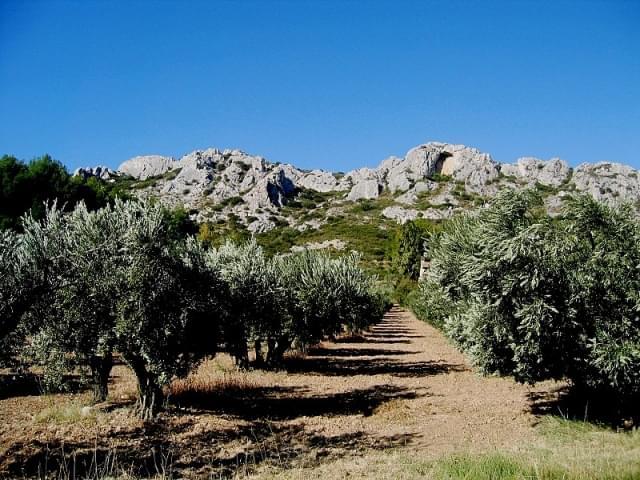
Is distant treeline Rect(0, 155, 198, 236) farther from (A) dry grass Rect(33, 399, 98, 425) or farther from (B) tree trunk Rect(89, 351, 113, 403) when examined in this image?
(A) dry grass Rect(33, 399, 98, 425)

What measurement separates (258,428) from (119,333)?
4826 mm

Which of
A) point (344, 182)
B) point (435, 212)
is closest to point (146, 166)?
point (344, 182)

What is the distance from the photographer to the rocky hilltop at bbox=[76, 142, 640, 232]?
119938 millimetres

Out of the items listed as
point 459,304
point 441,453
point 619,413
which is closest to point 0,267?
point 441,453

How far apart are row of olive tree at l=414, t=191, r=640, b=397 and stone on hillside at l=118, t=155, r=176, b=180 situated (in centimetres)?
14073

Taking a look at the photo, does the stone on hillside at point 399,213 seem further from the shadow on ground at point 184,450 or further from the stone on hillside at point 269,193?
the shadow on ground at point 184,450

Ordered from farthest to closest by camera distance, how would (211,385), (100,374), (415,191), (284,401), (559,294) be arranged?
(415,191)
(211,385)
(284,401)
(100,374)
(559,294)

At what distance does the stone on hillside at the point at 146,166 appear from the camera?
472ft

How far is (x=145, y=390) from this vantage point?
544 inches

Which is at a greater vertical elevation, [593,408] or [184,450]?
[593,408]

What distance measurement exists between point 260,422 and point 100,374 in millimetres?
5416

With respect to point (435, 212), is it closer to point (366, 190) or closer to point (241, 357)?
point (366, 190)

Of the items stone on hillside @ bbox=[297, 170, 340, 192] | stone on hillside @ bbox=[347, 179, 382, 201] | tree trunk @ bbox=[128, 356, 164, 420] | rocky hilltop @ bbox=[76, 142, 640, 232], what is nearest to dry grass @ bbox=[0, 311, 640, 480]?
tree trunk @ bbox=[128, 356, 164, 420]

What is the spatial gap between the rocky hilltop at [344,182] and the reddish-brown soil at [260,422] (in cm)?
9039
